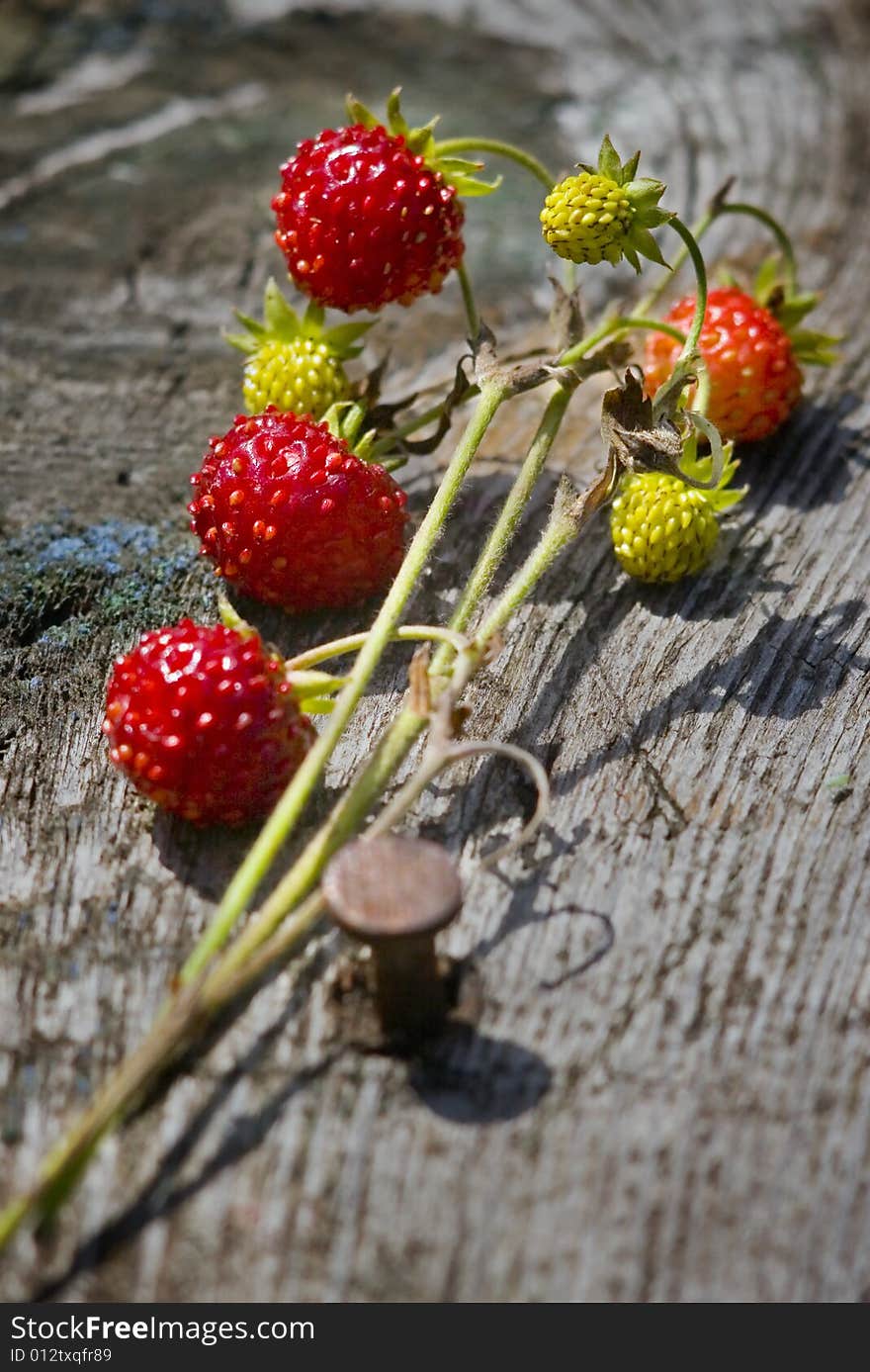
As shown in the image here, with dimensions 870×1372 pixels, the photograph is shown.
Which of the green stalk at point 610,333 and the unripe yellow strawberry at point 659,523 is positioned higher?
the green stalk at point 610,333

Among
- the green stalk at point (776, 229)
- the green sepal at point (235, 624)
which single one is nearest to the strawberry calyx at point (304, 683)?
the green sepal at point (235, 624)

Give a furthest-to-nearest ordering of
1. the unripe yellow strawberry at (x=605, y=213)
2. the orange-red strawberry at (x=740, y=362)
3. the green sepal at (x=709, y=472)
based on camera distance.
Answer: the orange-red strawberry at (x=740, y=362) < the green sepal at (x=709, y=472) < the unripe yellow strawberry at (x=605, y=213)

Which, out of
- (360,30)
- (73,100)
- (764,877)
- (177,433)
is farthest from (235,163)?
(764,877)

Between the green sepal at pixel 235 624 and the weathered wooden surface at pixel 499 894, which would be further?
the green sepal at pixel 235 624

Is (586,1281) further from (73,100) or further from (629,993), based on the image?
(73,100)

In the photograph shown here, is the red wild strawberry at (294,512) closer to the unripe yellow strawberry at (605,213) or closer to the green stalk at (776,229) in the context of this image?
the unripe yellow strawberry at (605,213)
